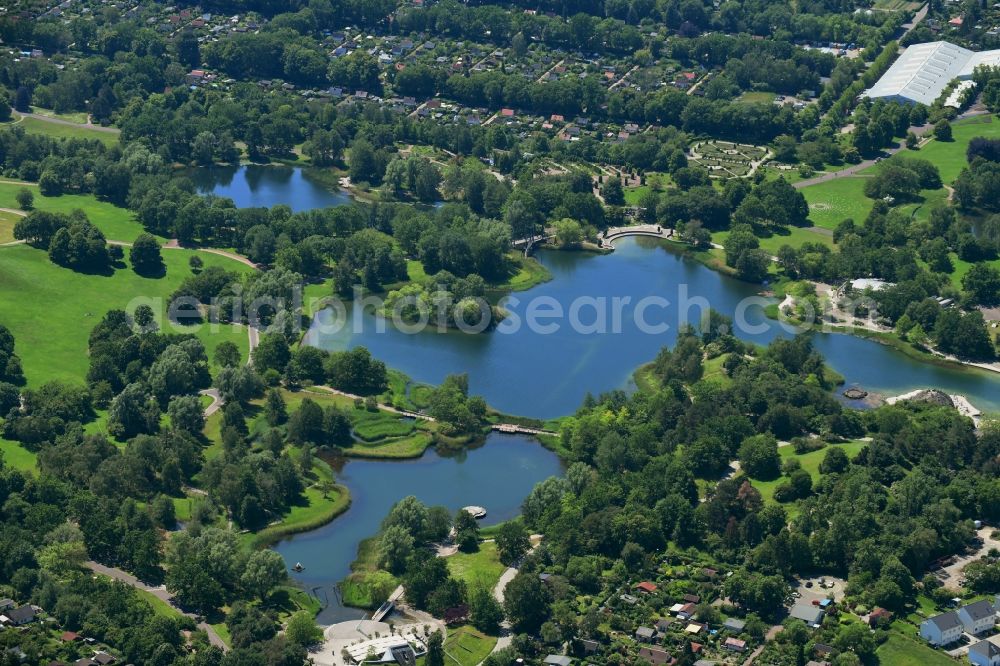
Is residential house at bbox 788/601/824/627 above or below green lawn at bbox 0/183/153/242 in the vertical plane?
above

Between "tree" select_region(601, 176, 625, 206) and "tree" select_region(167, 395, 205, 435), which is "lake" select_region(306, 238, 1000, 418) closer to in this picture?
"tree" select_region(601, 176, 625, 206)

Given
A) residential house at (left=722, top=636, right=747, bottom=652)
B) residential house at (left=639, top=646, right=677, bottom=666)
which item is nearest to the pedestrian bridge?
residential house at (left=722, top=636, right=747, bottom=652)

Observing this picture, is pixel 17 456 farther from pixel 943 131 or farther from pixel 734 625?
pixel 943 131

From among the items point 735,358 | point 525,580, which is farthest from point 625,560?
point 735,358

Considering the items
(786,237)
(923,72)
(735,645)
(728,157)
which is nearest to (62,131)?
(728,157)

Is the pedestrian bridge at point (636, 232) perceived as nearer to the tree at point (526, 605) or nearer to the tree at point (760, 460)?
the tree at point (760, 460)

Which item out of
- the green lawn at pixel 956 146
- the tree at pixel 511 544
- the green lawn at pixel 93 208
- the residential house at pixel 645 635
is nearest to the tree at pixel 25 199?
the green lawn at pixel 93 208

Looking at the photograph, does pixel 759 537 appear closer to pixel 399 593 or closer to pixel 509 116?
pixel 399 593
